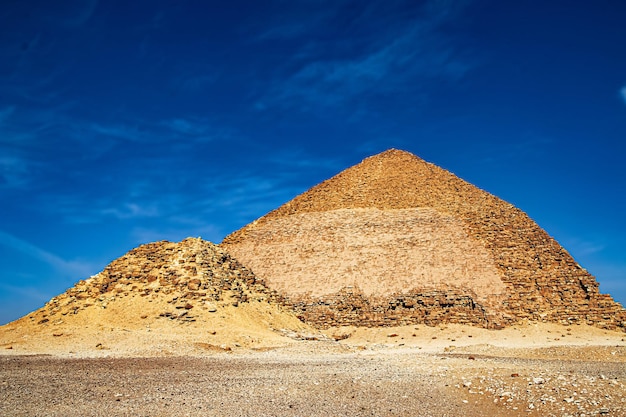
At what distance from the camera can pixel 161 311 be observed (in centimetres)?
2509

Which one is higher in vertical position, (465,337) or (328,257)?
(328,257)

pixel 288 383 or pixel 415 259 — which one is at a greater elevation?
pixel 415 259

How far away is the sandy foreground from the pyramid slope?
380mm

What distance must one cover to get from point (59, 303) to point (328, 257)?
18.7m

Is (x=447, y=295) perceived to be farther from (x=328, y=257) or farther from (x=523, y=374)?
(x=523, y=374)

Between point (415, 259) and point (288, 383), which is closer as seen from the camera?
point (288, 383)

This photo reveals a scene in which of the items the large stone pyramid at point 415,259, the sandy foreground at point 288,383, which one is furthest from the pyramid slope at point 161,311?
the large stone pyramid at point 415,259

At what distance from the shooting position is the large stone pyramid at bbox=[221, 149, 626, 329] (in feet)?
101

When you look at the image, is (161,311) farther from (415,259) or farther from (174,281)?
(415,259)

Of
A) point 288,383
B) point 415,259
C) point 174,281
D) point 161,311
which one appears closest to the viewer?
point 288,383

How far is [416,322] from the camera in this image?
Result: 30438mm

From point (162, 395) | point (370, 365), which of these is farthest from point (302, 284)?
point (162, 395)

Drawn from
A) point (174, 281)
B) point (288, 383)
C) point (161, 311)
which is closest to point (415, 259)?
point (174, 281)

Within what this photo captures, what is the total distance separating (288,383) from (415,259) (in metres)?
25.2
